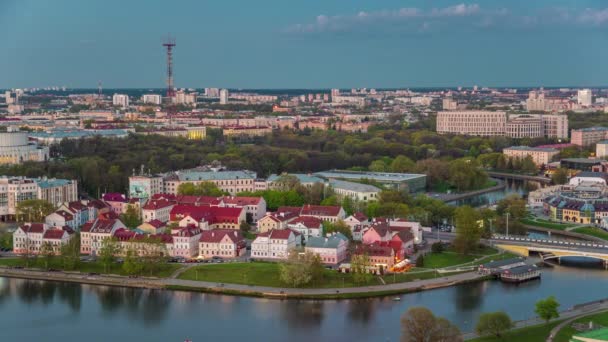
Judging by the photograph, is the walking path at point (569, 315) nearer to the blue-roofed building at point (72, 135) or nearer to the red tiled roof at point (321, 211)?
the red tiled roof at point (321, 211)

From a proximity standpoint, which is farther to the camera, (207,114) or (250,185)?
(207,114)

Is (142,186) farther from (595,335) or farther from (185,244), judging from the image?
(595,335)

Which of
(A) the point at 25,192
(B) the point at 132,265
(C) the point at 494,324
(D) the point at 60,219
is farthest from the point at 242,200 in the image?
(C) the point at 494,324

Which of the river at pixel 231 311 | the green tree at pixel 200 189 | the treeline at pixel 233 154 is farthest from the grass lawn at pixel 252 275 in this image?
the treeline at pixel 233 154

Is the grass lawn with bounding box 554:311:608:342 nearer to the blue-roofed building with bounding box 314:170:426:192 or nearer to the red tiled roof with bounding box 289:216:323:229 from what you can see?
the red tiled roof with bounding box 289:216:323:229

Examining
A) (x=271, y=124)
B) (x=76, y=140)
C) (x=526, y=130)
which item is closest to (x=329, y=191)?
(x=76, y=140)

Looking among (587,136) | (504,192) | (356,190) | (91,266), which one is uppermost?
(587,136)

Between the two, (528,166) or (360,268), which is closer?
(360,268)

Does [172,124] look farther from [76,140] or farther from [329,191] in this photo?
[329,191]
